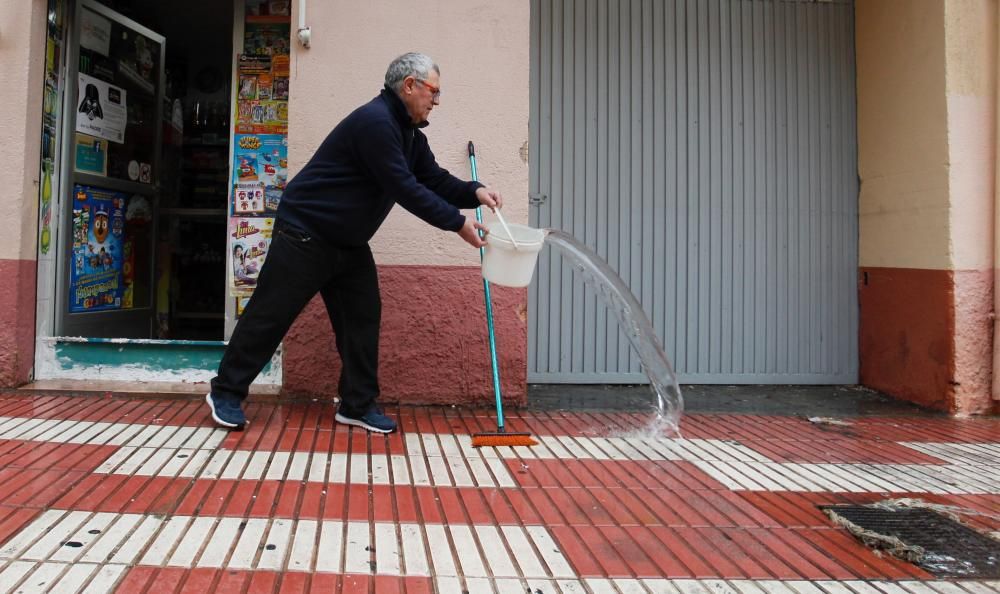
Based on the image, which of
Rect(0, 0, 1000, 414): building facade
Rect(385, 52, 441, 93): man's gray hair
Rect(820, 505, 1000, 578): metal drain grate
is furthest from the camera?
Rect(0, 0, 1000, 414): building facade

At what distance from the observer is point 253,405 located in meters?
3.88

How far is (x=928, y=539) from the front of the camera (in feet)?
7.62

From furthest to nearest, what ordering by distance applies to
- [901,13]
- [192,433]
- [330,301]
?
[901,13] < [330,301] < [192,433]

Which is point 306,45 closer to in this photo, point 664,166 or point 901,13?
point 664,166

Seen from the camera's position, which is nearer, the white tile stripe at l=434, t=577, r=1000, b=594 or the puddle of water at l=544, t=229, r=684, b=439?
the white tile stripe at l=434, t=577, r=1000, b=594

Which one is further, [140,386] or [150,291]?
[150,291]

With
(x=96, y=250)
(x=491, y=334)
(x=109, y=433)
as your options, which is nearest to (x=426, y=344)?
(x=491, y=334)

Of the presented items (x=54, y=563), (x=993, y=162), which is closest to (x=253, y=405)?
(x=54, y=563)

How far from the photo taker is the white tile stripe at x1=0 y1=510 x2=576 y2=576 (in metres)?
1.98

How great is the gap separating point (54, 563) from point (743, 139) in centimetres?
462

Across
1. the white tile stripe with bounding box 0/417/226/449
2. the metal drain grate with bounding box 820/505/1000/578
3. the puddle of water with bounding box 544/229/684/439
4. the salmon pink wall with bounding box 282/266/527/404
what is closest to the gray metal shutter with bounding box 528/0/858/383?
the puddle of water with bounding box 544/229/684/439

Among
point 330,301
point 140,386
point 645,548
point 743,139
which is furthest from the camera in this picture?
point 743,139

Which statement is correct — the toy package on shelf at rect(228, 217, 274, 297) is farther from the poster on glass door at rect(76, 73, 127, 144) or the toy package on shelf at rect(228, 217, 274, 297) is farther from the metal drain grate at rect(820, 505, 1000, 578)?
the metal drain grate at rect(820, 505, 1000, 578)

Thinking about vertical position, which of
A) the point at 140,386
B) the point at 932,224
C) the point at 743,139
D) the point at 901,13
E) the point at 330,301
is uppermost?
the point at 901,13
